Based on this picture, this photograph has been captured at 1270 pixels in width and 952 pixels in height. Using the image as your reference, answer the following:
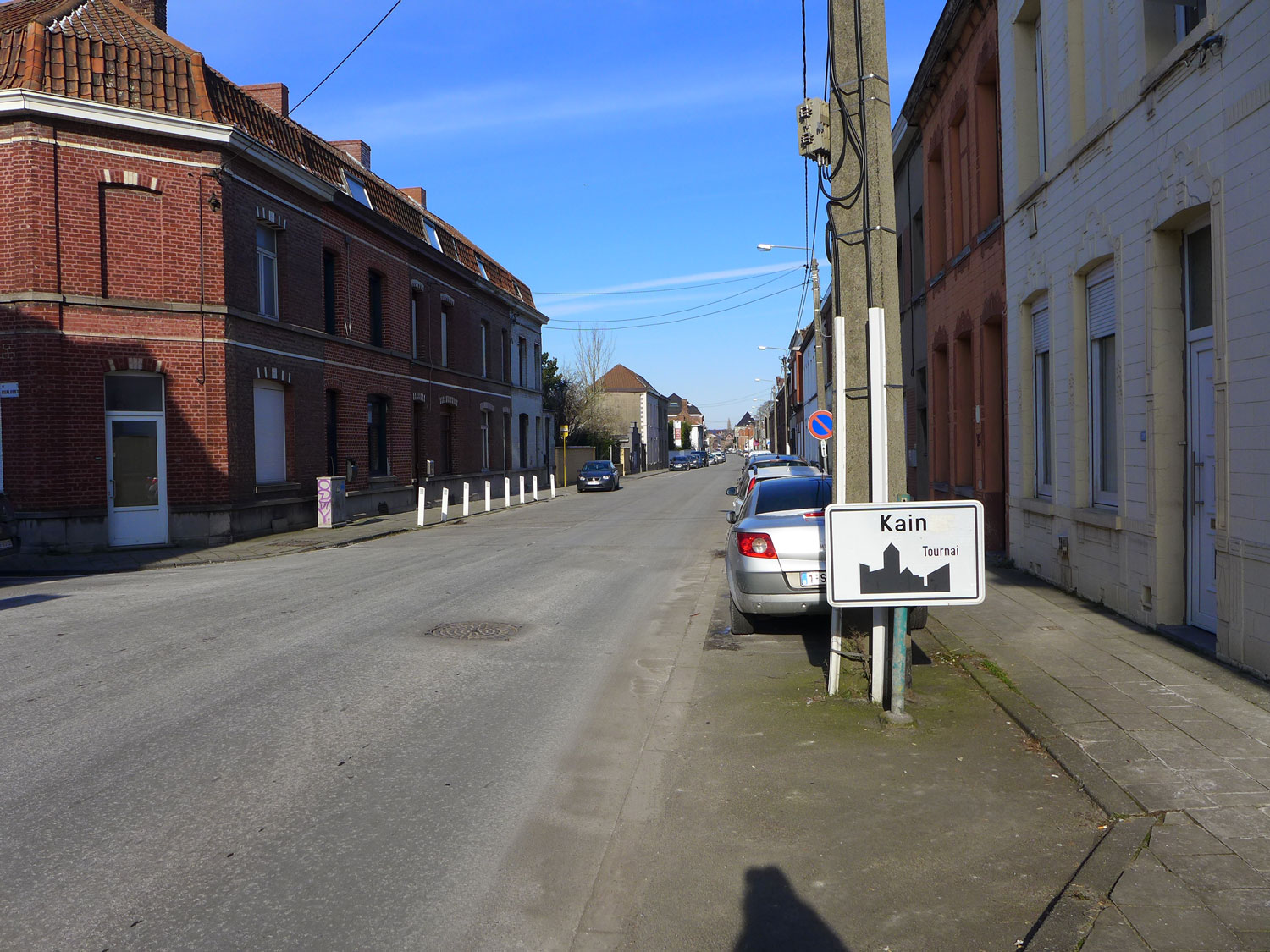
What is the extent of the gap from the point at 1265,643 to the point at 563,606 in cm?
670

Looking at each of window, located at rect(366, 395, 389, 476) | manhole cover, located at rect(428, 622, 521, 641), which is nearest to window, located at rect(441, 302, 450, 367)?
window, located at rect(366, 395, 389, 476)

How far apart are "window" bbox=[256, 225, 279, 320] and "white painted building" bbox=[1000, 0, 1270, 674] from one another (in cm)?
1578

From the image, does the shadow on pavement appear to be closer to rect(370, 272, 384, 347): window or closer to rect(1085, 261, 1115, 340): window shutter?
rect(1085, 261, 1115, 340): window shutter

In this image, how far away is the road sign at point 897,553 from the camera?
5801mm

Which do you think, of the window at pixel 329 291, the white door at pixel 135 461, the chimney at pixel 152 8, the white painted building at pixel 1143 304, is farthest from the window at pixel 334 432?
the white painted building at pixel 1143 304

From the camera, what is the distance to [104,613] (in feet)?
35.9

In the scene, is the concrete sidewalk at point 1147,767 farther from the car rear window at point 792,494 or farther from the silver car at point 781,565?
the car rear window at point 792,494

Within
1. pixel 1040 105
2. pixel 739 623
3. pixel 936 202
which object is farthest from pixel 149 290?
pixel 1040 105

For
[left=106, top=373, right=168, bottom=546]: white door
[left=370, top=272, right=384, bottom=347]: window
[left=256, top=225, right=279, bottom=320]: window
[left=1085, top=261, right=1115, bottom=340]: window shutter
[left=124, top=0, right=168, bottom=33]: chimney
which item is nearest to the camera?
[left=1085, top=261, right=1115, bottom=340]: window shutter

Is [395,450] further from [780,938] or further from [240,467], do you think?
[780,938]

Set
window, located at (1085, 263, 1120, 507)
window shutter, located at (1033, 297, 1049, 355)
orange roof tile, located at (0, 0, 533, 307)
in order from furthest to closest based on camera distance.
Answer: orange roof tile, located at (0, 0, 533, 307), window shutter, located at (1033, 297, 1049, 355), window, located at (1085, 263, 1120, 507)

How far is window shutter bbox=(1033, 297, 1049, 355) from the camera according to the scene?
12086mm

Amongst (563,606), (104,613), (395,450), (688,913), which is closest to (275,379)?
(395,450)

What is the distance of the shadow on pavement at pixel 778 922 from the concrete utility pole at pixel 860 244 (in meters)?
2.55
